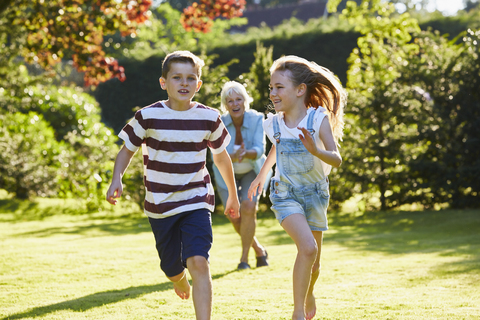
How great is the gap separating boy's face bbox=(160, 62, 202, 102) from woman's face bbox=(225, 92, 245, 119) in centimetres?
209

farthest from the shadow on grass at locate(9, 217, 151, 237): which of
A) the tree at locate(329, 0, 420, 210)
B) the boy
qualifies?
the boy

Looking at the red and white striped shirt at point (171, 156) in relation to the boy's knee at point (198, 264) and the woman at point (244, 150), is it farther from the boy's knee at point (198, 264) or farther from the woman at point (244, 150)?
the woman at point (244, 150)

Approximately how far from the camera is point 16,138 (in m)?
11.4

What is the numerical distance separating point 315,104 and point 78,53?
675 cm

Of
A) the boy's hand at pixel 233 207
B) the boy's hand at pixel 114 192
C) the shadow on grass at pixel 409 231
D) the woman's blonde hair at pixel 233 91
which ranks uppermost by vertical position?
the woman's blonde hair at pixel 233 91

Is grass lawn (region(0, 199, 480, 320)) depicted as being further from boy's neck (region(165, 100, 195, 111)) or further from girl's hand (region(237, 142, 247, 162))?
boy's neck (region(165, 100, 195, 111))

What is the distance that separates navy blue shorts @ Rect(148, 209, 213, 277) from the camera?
3444mm

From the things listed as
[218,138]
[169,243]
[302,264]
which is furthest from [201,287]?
[218,138]

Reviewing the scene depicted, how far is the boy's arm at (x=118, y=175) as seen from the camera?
3.41m

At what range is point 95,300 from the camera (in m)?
4.53

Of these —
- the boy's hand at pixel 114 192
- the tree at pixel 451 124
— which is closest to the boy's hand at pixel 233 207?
the boy's hand at pixel 114 192

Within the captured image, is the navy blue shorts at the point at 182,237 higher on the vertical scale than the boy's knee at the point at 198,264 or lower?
higher

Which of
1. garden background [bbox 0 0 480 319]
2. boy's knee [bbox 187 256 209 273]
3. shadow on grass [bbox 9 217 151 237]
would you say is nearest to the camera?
boy's knee [bbox 187 256 209 273]

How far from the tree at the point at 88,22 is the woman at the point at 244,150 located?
3.96 meters
